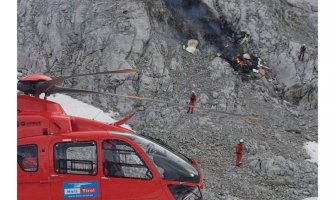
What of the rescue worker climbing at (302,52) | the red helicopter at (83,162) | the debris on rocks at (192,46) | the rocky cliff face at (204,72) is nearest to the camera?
the red helicopter at (83,162)

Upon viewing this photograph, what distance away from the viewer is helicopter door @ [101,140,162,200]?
5.59 meters

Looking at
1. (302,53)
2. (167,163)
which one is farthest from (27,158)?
(302,53)

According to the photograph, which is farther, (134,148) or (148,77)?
(148,77)

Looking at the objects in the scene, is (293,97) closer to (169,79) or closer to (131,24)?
(169,79)

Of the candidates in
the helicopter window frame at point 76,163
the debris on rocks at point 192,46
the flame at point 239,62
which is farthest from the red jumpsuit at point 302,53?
the helicopter window frame at point 76,163

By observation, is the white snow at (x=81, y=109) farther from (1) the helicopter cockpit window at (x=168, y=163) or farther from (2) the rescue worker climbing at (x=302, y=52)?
(2) the rescue worker climbing at (x=302, y=52)

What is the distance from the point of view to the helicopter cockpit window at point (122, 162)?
563cm

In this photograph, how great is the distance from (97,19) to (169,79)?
3.28 metres

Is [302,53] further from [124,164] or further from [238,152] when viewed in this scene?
[124,164]

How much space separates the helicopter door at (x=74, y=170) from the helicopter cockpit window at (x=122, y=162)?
160mm

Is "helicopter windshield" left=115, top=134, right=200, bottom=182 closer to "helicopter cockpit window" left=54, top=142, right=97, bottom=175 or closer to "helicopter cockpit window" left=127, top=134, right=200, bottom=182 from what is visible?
"helicopter cockpit window" left=127, top=134, right=200, bottom=182

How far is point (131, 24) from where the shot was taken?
14.7m

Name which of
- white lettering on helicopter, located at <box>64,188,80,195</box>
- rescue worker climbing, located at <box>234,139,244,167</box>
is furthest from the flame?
white lettering on helicopter, located at <box>64,188,80,195</box>

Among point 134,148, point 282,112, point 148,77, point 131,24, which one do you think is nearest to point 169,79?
point 148,77
